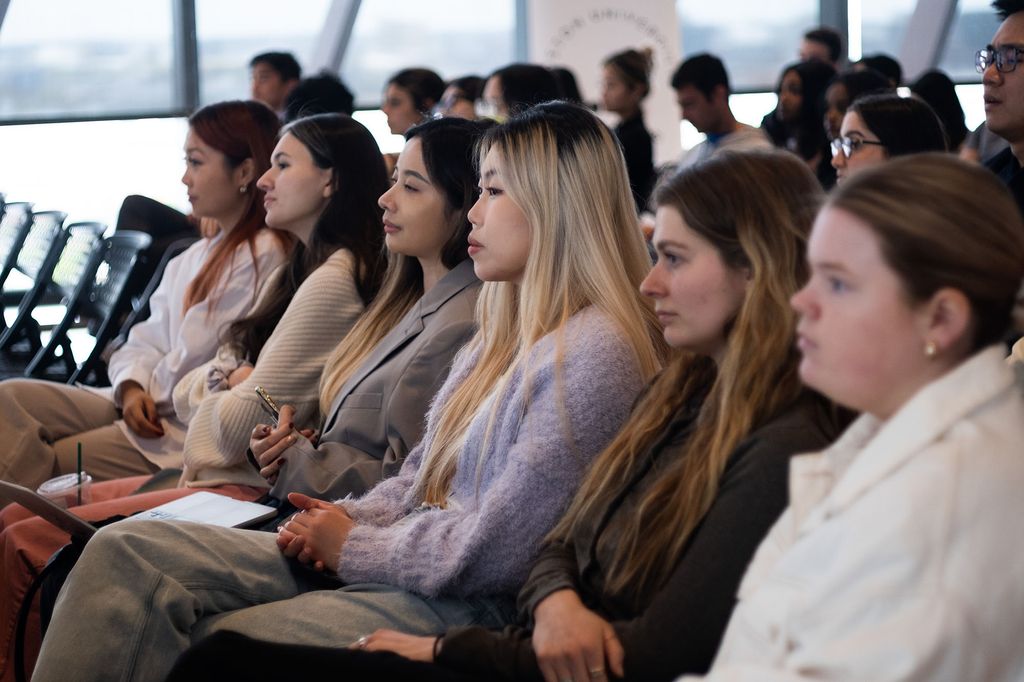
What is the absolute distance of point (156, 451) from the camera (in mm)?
3123

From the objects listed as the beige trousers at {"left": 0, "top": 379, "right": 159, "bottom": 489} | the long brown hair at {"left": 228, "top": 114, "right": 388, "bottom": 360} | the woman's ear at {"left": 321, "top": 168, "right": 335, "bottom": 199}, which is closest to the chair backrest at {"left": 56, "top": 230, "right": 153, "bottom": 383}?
the beige trousers at {"left": 0, "top": 379, "right": 159, "bottom": 489}

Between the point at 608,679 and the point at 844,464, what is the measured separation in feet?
1.39

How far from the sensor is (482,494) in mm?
1867

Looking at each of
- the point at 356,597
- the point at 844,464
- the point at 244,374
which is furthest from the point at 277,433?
the point at 844,464

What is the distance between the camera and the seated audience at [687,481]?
1370mm

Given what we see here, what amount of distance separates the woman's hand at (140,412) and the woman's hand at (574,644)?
1.87 metres

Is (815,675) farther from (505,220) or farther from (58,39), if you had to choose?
(58,39)

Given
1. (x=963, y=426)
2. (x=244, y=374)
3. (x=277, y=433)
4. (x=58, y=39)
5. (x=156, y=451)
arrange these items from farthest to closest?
(x=58, y=39) < (x=156, y=451) < (x=244, y=374) < (x=277, y=433) < (x=963, y=426)

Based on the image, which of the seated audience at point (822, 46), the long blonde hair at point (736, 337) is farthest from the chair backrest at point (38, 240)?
the seated audience at point (822, 46)

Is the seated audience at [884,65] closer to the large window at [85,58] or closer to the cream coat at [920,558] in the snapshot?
the large window at [85,58]

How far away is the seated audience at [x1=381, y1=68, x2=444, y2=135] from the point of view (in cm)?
553

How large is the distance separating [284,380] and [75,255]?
1646 mm

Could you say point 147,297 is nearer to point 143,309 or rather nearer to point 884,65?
point 143,309

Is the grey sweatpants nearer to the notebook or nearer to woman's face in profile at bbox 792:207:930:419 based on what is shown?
the notebook
